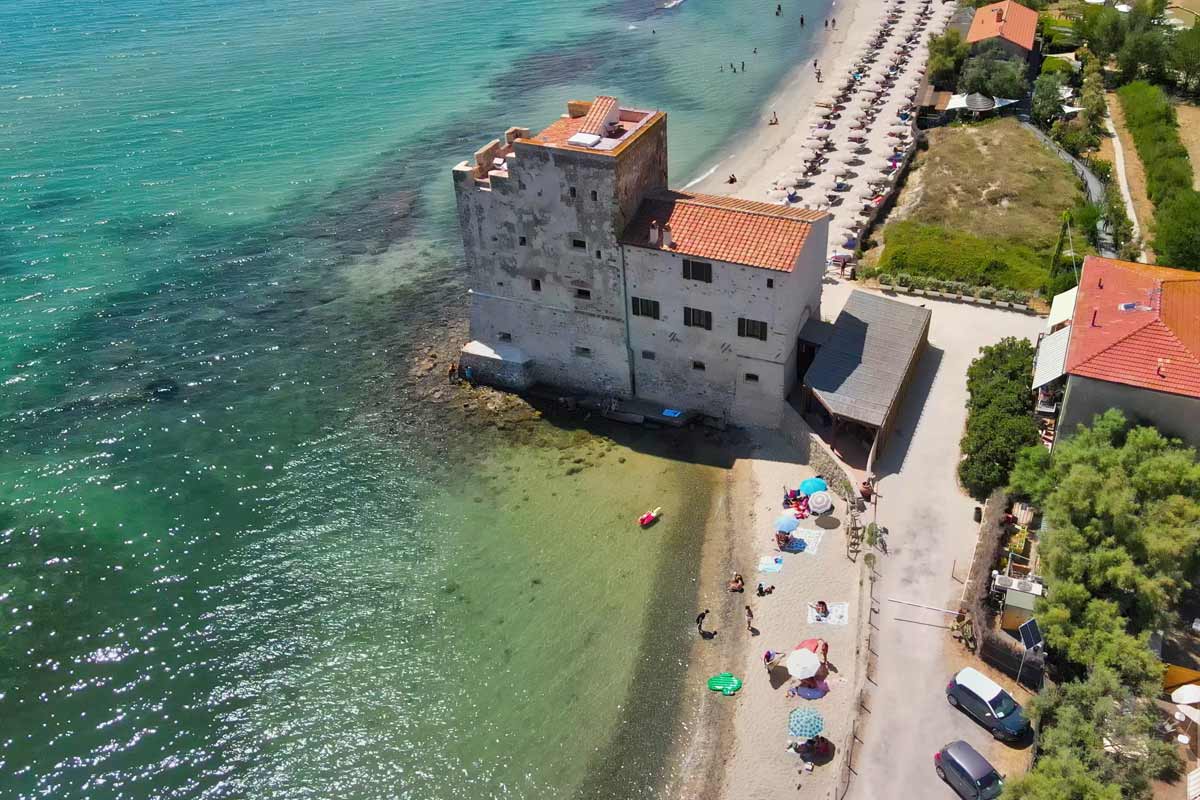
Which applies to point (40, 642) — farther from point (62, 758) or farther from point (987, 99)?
point (987, 99)

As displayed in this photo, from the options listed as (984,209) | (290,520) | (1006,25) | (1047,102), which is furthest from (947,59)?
(290,520)

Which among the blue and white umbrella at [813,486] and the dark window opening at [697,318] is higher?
the dark window opening at [697,318]

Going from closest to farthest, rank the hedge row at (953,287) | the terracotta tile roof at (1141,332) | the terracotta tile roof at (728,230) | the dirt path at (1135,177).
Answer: the terracotta tile roof at (1141,332) < the terracotta tile roof at (728,230) < the hedge row at (953,287) < the dirt path at (1135,177)

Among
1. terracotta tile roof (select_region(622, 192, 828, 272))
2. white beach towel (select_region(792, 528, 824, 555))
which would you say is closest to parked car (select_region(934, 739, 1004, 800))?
white beach towel (select_region(792, 528, 824, 555))

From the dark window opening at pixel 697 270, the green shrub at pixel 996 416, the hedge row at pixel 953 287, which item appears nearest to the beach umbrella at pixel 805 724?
the green shrub at pixel 996 416

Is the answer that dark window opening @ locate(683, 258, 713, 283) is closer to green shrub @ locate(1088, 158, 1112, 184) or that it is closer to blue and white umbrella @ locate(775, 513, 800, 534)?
blue and white umbrella @ locate(775, 513, 800, 534)

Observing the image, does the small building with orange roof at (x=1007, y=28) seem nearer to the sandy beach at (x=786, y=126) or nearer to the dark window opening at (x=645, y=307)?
the sandy beach at (x=786, y=126)
